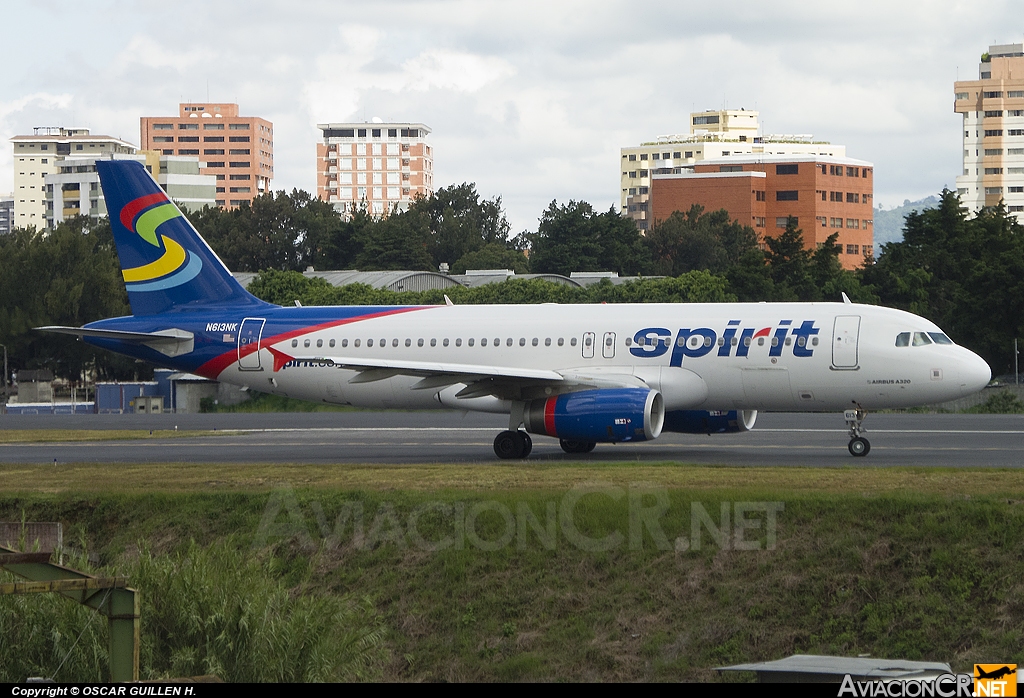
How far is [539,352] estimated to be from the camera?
98.8ft

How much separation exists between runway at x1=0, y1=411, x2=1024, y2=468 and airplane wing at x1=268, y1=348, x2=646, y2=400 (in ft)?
5.18

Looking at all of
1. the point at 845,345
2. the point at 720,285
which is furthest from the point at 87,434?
the point at 720,285

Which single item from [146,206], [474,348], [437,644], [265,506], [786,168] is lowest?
[437,644]

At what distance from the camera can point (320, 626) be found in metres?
15.7

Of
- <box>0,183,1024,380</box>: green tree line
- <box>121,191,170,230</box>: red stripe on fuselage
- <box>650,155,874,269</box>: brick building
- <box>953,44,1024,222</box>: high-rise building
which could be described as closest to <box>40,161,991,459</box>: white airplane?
<box>121,191,170,230</box>: red stripe on fuselage

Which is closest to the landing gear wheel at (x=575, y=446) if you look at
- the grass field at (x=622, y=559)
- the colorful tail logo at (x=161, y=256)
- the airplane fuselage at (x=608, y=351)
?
the airplane fuselage at (x=608, y=351)

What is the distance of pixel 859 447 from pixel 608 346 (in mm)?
5938

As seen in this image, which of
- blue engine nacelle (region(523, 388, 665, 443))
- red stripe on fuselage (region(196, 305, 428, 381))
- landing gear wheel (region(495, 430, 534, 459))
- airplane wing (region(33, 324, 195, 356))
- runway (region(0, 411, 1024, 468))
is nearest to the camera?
blue engine nacelle (region(523, 388, 665, 443))

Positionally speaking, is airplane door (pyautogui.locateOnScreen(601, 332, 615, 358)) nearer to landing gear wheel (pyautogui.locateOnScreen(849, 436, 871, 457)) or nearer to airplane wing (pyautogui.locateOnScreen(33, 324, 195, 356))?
landing gear wheel (pyautogui.locateOnScreen(849, 436, 871, 457))

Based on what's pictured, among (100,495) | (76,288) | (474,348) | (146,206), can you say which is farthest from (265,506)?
(76,288)

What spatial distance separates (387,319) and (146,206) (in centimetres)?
722

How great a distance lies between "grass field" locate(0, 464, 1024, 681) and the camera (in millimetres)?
17438

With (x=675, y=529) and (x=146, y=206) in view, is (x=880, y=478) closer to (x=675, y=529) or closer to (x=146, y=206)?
(x=675, y=529)

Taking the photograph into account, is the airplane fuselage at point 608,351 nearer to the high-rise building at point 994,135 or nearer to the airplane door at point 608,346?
the airplane door at point 608,346
